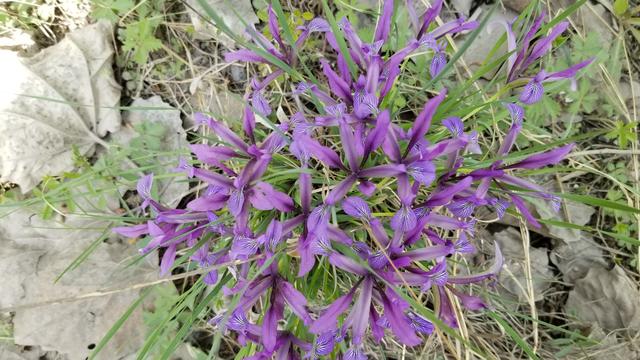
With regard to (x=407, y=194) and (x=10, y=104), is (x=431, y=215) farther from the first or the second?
A: (x=10, y=104)

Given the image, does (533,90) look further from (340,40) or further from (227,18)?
(227,18)

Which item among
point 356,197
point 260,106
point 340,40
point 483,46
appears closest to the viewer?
point 356,197

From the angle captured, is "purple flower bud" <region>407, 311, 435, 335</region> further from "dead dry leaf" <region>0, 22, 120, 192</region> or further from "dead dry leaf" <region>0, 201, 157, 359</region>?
"dead dry leaf" <region>0, 22, 120, 192</region>

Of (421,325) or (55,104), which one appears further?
(55,104)

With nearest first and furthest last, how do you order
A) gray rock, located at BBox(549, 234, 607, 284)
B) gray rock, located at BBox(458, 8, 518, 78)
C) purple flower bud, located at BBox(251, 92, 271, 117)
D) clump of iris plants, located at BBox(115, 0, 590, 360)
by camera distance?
clump of iris plants, located at BBox(115, 0, 590, 360)
purple flower bud, located at BBox(251, 92, 271, 117)
gray rock, located at BBox(458, 8, 518, 78)
gray rock, located at BBox(549, 234, 607, 284)

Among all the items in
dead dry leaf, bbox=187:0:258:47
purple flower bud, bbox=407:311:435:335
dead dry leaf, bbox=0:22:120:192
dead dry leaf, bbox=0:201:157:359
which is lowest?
dead dry leaf, bbox=0:201:157:359

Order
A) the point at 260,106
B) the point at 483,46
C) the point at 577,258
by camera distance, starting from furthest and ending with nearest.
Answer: the point at 577,258
the point at 483,46
the point at 260,106

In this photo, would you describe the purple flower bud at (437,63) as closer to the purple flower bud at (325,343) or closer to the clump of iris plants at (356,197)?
the clump of iris plants at (356,197)

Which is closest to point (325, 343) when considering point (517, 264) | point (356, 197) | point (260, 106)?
point (356, 197)

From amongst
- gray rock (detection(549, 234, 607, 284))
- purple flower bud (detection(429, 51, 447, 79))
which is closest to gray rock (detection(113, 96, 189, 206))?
purple flower bud (detection(429, 51, 447, 79))

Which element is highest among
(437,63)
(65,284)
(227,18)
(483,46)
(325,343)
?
(437,63)

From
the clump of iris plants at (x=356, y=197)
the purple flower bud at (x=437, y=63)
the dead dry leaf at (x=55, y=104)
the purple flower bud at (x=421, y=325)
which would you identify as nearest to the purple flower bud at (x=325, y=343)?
the clump of iris plants at (x=356, y=197)

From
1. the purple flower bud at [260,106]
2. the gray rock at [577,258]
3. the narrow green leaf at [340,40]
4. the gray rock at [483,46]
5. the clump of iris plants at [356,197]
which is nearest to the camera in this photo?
the clump of iris plants at [356,197]
